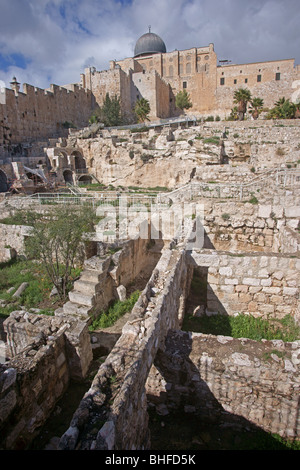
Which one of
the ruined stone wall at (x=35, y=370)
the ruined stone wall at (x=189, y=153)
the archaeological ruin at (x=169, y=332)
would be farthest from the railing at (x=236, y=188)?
the ruined stone wall at (x=35, y=370)

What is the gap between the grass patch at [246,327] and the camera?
6.06 meters

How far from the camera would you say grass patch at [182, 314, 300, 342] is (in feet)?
19.9

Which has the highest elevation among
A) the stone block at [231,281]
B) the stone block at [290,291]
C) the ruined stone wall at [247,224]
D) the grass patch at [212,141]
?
the grass patch at [212,141]

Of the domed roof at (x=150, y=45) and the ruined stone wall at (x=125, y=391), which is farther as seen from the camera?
the domed roof at (x=150, y=45)

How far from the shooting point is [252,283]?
6.58m

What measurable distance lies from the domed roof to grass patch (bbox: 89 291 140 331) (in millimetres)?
55036

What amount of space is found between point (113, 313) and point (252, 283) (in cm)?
418

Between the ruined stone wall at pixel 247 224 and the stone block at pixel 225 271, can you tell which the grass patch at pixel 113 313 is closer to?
the stone block at pixel 225 271

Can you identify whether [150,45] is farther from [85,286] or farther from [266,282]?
[266,282]

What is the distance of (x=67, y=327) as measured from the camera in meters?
5.51

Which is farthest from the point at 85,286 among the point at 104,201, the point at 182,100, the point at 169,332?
the point at 182,100

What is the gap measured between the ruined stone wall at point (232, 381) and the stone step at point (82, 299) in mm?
3754

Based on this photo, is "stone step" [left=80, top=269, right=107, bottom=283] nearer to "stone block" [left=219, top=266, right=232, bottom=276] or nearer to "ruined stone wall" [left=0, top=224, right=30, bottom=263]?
"stone block" [left=219, top=266, right=232, bottom=276]
